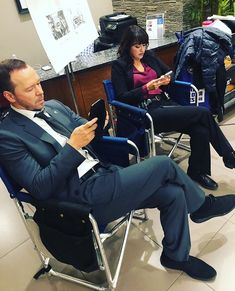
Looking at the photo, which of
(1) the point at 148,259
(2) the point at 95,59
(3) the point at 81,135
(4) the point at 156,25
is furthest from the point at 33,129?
(4) the point at 156,25

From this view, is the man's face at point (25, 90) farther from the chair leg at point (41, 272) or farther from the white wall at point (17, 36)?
the white wall at point (17, 36)

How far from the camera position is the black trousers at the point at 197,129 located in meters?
1.94

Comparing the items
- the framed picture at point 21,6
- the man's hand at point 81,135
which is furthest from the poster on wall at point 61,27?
the framed picture at point 21,6

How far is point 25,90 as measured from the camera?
1.25 m

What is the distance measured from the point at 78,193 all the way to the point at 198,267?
2.49 ft

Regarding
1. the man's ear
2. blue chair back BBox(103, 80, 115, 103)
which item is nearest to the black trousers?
blue chair back BBox(103, 80, 115, 103)

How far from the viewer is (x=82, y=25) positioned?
213cm

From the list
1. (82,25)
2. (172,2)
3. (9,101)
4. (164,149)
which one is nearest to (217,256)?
(164,149)

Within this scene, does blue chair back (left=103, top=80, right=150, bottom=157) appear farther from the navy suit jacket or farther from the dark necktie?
the navy suit jacket

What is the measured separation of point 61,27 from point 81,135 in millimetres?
1063

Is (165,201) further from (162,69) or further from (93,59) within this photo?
(93,59)

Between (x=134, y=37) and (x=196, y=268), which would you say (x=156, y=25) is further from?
(x=196, y=268)

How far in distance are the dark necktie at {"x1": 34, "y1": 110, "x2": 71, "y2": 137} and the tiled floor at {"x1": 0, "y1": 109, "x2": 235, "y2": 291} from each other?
825 mm

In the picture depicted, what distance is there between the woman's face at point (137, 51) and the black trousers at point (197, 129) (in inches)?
17.5
